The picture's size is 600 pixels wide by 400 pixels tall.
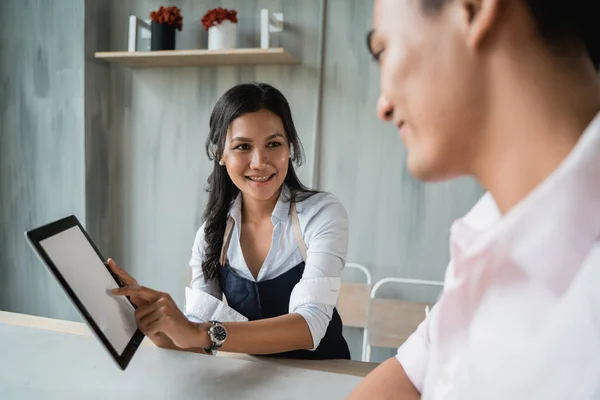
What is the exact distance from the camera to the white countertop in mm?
718

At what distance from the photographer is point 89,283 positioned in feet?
2.22

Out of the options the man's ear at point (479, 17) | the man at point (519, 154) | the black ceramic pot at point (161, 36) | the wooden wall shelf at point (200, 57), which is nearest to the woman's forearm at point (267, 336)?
the man at point (519, 154)

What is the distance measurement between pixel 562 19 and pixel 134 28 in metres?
2.04

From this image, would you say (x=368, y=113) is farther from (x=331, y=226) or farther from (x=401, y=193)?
(x=331, y=226)

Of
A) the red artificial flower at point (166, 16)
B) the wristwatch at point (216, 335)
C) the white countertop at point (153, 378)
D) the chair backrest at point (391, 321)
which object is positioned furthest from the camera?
the red artificial flower at point (166, 16)

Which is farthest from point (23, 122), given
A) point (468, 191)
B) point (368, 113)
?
point (468, 191)

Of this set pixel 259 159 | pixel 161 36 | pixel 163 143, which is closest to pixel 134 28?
pixel 161 36

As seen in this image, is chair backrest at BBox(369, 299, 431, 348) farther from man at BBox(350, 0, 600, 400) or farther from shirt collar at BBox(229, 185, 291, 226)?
man at BBox(350, 0, 600, 400)

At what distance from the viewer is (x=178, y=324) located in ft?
2.67

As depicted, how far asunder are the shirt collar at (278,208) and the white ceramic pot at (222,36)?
0.86m

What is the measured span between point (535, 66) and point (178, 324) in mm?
725

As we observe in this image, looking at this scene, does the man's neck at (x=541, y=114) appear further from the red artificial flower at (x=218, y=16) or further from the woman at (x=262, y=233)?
the red artificial flower at (x=218, y=16)

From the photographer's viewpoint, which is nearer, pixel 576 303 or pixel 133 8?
pixel 576 303

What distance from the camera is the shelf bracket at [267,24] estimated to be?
6.03 feet
